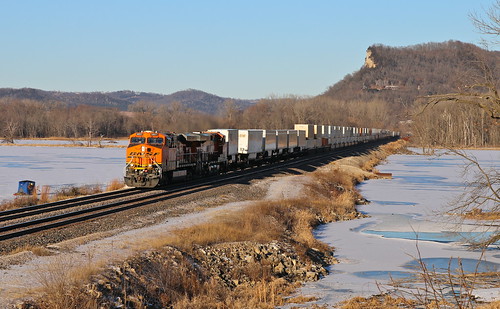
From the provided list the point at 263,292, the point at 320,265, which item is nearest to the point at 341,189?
the point at 320,265

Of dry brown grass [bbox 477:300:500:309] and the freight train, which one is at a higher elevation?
the freight train

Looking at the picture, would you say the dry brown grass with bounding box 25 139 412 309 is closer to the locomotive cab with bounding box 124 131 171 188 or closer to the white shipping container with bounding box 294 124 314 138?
Answer: the locomotive cab with bounding box 124 131 171 188

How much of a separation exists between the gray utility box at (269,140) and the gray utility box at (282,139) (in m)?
1.72

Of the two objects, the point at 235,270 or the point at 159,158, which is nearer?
the point at 235,270

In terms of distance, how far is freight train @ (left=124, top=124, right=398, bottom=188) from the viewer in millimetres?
31047

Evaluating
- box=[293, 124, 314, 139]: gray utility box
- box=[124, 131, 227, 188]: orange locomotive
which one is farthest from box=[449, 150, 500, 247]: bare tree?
box=[293, 124, 314, 139]: gray utility box

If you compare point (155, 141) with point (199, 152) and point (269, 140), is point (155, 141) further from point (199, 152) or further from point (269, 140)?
point (269, 140)

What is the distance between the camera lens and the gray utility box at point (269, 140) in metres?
53.6

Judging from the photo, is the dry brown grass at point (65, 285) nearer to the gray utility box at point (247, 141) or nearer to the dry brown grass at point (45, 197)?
the dry brown grass at point (45, 197)

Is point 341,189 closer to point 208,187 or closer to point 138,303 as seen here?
point 208,187

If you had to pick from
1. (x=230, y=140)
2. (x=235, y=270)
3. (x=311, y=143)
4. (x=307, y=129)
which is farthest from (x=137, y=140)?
(x=311, y=143)

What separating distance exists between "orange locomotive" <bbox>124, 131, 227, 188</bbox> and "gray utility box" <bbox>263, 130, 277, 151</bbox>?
1661 centimetres

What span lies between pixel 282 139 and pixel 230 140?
16053 millimetres

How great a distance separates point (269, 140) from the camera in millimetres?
54531
